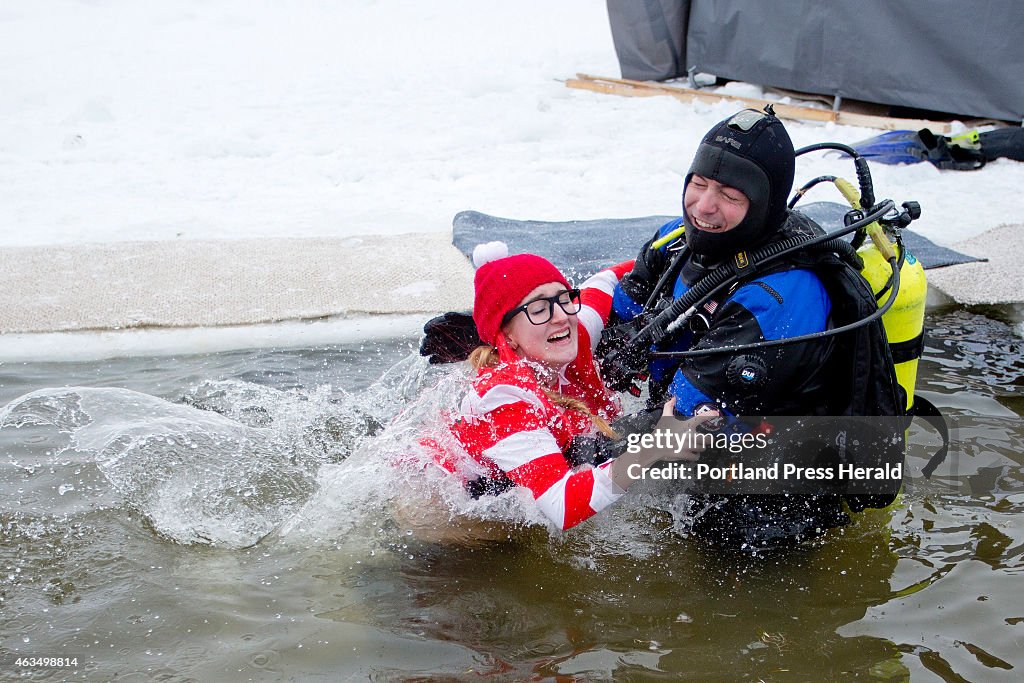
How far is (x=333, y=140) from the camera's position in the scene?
9.20 meters

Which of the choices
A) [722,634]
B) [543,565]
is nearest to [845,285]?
[722,634]

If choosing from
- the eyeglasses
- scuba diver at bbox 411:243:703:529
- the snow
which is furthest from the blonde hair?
the snow

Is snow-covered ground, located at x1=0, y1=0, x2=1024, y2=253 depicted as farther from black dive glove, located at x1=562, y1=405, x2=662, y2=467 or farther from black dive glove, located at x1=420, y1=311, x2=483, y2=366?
black dive glove, located at x1=562, y1=405, x2=662, y2=467

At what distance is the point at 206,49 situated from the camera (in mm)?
13859

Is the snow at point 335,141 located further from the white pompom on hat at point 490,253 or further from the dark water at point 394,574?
the white pompom on hat at point 490,253

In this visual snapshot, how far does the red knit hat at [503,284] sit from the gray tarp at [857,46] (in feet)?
22.0

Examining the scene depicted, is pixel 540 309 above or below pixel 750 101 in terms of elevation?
below

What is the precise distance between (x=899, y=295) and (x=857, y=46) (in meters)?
6.85

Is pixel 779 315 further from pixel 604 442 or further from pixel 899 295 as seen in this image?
pixel 604 442

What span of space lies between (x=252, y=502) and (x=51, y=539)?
71cm

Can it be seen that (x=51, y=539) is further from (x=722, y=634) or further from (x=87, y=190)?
(x=87, y=190)

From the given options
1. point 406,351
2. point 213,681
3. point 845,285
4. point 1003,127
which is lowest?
point 213,681

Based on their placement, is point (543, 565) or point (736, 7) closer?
point (543, 565)

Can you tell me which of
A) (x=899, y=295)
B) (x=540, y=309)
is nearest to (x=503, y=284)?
(x=540, y=309)
